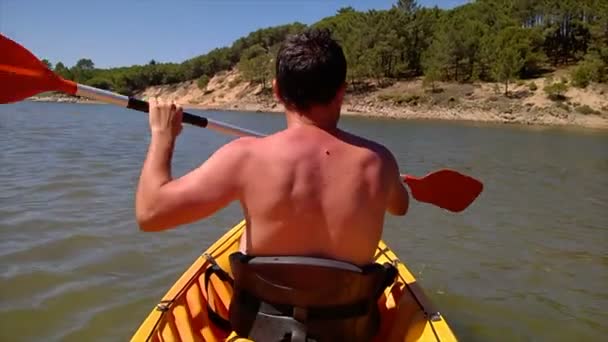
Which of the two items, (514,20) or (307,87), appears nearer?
(307,87)

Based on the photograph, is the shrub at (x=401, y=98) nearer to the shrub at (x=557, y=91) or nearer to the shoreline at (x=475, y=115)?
the shoreline at (x=475, y=115)

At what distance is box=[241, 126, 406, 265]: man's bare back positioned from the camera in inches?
71.5

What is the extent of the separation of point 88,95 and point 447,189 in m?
2.54

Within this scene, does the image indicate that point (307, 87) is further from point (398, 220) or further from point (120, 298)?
point (398, 220)

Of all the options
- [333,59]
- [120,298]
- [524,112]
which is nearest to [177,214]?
[333,59]

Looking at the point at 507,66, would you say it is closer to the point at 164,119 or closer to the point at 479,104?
the point at 479,104

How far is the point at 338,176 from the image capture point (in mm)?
1859

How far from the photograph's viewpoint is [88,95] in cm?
342

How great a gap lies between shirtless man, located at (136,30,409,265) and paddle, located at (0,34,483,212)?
1.39 m

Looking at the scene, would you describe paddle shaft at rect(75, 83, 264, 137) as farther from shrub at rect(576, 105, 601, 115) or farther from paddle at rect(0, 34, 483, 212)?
shrub at rect(576, 105, 601, 115)

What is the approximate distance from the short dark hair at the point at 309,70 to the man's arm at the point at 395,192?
36 centimetres

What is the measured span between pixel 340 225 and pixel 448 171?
2.16m

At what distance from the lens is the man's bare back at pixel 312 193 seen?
1.82 metres

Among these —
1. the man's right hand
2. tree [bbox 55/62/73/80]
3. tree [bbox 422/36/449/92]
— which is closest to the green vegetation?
tree [bbox 422/36/449/92]
